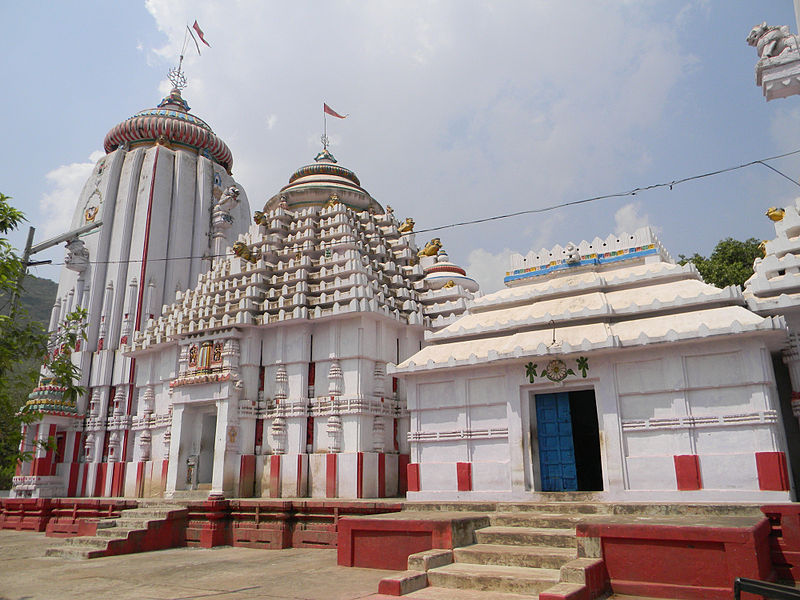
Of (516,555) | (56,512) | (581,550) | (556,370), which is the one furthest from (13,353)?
(56,512)

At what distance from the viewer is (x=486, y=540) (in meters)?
9.52

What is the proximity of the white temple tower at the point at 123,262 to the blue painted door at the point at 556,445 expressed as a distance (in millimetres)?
17073

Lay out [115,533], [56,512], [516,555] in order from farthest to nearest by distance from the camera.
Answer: [56,512] → [115,533] → [516,555]

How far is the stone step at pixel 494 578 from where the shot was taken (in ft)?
24.2

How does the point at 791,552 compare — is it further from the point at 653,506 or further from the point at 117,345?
the point at 117,345

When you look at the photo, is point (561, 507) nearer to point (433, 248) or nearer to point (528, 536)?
point (528, 536)

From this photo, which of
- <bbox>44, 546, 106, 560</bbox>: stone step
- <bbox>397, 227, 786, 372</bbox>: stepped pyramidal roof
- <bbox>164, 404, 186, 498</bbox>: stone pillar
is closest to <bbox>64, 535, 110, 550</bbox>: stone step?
<bbox>44, 546, 106, 560</bbox>: stone step

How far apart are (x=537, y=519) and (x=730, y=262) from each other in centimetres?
2514

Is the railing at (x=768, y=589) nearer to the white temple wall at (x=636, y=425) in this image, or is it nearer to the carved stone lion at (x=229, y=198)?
the white temple wall at (x=636, y=425)

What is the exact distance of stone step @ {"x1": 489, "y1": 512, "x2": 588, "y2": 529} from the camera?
9593 millimetres

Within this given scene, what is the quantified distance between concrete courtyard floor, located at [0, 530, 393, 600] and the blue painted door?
4.78 metres

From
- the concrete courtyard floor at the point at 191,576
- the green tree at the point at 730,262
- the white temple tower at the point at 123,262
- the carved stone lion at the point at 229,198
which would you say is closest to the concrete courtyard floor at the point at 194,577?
the concrete courtyard floor at the point at 191,576

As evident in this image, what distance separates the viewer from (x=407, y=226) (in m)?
23.6

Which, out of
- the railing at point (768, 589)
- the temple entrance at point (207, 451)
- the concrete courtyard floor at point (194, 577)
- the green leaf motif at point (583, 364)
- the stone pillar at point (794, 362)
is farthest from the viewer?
the temple entrance at point (207, 451)
